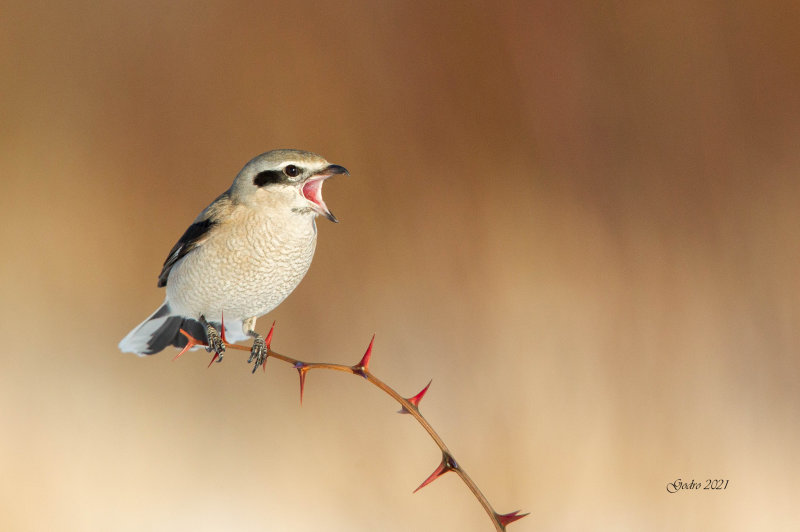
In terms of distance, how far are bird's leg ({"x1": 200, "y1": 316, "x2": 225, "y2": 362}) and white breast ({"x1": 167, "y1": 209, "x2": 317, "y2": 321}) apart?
0.03 meters

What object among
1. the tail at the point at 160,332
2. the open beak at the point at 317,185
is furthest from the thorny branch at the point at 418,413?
the tail at the point at 160,332

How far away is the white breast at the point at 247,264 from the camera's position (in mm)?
631

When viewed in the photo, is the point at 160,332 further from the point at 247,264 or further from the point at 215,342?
the point at 247,264

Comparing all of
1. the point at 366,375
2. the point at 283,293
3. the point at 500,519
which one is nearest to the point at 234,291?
the point at 283,293

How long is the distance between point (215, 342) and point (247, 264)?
121 mm

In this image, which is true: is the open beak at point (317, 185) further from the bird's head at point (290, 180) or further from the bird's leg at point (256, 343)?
the bird's leg at point (256, 343)

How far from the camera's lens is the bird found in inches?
24.4

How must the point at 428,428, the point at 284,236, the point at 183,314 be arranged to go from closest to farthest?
1. the point at 428,428
2. the point at 284,236
3. the point at 183,314

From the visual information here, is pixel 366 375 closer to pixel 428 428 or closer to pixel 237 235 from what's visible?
pixel 428 428

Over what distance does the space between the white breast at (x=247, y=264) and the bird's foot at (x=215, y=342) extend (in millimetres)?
30

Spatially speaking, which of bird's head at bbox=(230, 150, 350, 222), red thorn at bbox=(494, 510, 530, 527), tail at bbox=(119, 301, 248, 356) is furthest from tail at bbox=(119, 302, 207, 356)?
red thorn at bbox=(494, 510, 530, 527)

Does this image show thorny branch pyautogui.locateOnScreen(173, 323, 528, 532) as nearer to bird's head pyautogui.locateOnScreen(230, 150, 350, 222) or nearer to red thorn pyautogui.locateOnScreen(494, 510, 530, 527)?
red thorn pyautogui.locateOnScreen(494, 510, 530, 527)

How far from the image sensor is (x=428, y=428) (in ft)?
1.70

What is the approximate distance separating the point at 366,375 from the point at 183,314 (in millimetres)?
275
